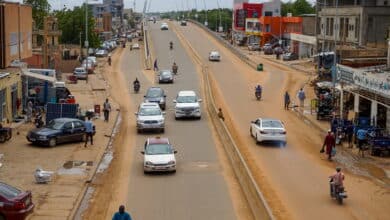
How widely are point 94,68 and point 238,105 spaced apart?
1247 inches

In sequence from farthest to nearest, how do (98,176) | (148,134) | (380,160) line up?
1. (148,134)
2. (380,160)
3. (98,176)

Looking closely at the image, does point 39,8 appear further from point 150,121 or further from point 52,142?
point 52,142

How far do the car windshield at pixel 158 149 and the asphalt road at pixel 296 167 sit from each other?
13.1ft

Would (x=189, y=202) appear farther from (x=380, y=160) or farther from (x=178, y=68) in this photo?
(x=178, y=68)

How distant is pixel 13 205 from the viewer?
19.1 meters

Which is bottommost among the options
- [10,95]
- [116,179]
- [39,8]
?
[116,179]

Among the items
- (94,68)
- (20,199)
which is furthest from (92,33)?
(20,199)

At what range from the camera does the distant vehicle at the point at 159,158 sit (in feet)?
91.5

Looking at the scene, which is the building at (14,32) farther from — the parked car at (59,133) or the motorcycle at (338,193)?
the motorcycle at (338,193)

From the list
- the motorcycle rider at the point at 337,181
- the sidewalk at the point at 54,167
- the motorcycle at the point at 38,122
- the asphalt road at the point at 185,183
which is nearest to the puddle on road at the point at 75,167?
the sidewalk at the point at 54,167

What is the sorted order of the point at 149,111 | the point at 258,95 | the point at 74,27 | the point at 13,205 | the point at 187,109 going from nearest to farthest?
the point at 13,205 → the point at 149,111 → the point at 187,109 → the point at 258,95 → the point at 74,27

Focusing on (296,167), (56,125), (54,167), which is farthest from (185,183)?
(56,125)

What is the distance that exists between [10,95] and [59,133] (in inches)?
314

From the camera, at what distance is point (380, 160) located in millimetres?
32188
